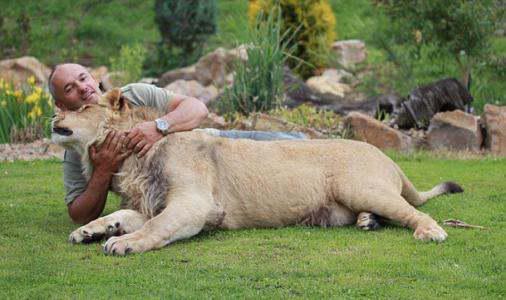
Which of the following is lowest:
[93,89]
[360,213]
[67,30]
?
[67,30]

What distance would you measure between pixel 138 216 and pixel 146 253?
2.14ft

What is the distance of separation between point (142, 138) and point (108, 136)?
9.8 inches

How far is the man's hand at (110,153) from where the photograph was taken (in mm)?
6809

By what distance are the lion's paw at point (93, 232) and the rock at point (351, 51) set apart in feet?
48.0

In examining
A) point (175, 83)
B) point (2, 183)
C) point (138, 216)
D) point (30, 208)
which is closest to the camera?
point (138, 216)

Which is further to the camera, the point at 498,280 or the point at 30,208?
the point at 30,208

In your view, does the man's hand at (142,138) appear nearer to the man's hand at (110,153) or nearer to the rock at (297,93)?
the man's hand at (110,153)

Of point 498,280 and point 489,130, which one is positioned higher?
point 498,280

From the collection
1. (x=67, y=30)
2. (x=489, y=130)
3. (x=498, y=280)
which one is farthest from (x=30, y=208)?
(x=67, y=30)

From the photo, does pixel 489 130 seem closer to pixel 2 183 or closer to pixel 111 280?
pixel 2 183

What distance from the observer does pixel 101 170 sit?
6848 millimetres

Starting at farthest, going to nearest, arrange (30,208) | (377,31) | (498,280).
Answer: (377,31) → (30,208) → (498,280)

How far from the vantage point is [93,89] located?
7129mm

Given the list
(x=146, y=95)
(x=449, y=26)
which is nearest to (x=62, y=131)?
(x=146, y=95)
